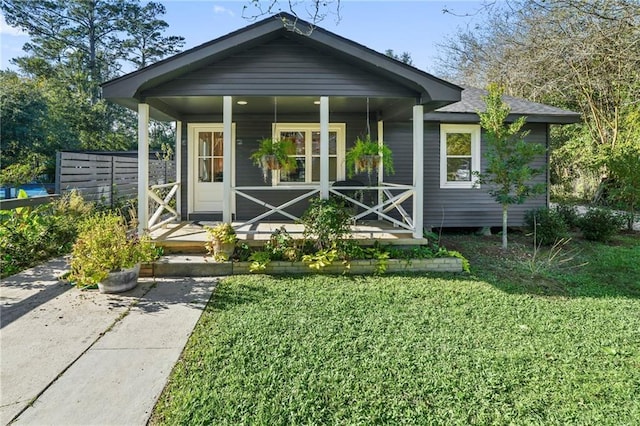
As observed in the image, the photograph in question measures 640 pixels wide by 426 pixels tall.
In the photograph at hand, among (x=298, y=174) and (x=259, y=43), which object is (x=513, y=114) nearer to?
(x=298, y=174)

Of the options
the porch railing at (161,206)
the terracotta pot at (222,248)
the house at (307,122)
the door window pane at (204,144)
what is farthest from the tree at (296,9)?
the door window pane at (204,144)

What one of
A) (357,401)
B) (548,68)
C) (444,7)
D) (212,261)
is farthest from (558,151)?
(357,401)

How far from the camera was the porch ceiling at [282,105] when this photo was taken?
6.58 meters

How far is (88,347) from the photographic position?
10.7ft

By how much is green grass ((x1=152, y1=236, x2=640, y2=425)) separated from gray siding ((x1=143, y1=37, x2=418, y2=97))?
288 centimetres

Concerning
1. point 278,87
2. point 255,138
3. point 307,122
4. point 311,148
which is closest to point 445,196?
point 311,148

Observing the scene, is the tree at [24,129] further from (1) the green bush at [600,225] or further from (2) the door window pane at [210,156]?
(1) the green bush at [600,225]

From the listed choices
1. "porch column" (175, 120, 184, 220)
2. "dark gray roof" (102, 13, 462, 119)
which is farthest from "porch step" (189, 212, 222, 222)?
"dark gray roof" (102, 13, 462, 119)

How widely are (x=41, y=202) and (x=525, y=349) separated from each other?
752cm

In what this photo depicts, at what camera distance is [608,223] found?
8297mm

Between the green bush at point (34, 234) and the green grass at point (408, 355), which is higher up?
the green bush at point (34, 234)

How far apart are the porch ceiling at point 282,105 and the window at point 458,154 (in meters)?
1.22

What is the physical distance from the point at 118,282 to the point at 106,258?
13.9 inches

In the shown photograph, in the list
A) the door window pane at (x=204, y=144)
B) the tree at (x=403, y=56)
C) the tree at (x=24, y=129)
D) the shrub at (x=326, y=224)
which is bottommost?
the shrub at (x=326, y=224)
